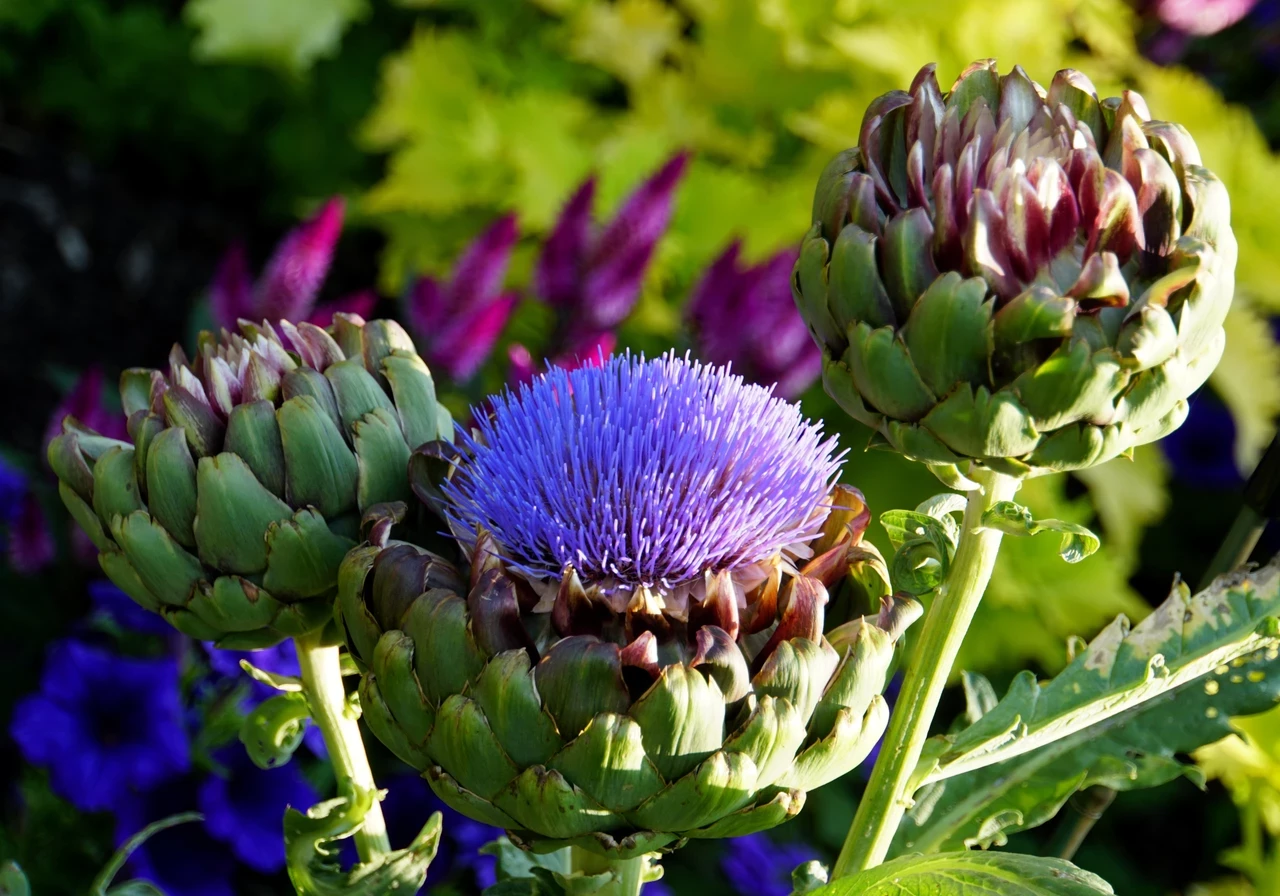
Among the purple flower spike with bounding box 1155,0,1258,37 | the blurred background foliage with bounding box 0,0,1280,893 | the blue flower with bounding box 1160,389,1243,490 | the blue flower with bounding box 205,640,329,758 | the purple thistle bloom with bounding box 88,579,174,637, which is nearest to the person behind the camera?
the blue flower with bounding box 205,640,329,758

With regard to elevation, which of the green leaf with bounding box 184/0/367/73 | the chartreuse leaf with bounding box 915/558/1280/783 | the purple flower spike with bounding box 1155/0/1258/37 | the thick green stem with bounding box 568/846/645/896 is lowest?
the green leaf with bounding box 184/0/367/73

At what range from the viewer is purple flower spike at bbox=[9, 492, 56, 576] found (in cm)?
100

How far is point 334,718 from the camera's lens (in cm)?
51

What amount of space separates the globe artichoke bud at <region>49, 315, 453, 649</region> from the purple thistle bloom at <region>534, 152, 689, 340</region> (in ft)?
2.06

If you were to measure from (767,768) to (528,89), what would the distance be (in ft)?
4.90

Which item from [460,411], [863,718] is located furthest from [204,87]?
[863,718]

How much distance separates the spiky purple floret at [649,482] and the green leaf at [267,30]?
4.72 ft

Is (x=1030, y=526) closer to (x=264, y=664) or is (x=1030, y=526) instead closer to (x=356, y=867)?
(x=356, y=867)

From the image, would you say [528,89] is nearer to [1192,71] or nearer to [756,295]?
[756,295]

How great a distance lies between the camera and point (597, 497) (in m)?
0.47

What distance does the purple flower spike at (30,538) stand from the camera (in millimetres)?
1004

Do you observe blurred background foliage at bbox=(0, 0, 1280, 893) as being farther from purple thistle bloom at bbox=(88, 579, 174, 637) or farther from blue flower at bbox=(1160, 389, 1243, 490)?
purple thistle bloom at bbox=(88, 579, 174, 637)

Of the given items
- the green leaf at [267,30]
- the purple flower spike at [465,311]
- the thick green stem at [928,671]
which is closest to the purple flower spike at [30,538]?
the purple flower spike at [465,311]

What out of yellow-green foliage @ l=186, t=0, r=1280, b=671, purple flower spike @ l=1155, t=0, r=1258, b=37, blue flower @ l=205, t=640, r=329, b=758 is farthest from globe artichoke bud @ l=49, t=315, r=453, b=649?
purple flower spike @ l=1155, t=0, r=1258, b=37
